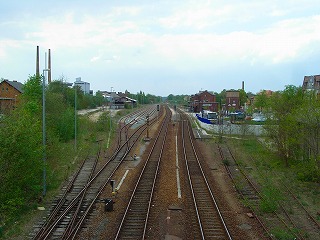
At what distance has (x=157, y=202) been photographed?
709 inches

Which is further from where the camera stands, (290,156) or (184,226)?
(290,156)

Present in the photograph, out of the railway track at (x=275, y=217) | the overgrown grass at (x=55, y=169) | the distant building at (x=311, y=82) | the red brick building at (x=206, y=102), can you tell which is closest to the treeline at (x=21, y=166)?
the overgrown grass at (x=55, y=169)

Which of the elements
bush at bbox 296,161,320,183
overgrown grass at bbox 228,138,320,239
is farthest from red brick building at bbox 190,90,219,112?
bush at bbox 296,161,320,183

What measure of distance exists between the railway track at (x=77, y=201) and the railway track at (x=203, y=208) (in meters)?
4.73

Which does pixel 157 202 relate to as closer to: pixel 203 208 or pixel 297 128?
pixel 203 208

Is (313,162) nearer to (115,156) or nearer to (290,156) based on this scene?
(290,156)

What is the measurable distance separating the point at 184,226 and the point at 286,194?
7385 millimetres

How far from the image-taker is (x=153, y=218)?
1570 centimetres

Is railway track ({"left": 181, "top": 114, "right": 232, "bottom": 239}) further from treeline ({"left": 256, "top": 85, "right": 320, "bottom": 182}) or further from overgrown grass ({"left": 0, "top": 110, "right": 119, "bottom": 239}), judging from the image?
overgrown grass ({"left": 0, "top": 110, "right": 119, "bottom": 239})

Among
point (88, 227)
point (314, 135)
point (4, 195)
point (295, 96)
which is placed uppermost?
point (295, 96)

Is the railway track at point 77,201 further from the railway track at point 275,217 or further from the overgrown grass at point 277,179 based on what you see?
the overgrown grass at point 277,179

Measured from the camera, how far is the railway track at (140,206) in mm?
14094

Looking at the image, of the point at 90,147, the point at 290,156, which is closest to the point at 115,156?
the point at 90,147

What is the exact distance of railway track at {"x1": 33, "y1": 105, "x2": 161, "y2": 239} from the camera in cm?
1410
